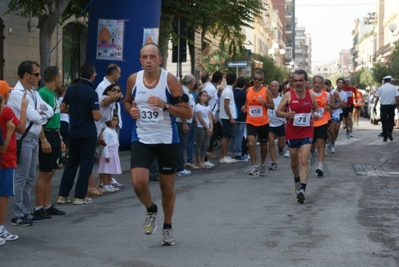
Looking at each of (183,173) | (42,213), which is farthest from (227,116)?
(42,213)

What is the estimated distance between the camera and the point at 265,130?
15.0 meters

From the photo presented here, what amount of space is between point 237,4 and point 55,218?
15919mm

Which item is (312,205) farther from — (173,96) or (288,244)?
(173,96)

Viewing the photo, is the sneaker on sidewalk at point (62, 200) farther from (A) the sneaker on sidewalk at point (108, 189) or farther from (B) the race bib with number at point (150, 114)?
(B) the race bib with number at point (150, 114)

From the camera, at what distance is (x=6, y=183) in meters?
8.22

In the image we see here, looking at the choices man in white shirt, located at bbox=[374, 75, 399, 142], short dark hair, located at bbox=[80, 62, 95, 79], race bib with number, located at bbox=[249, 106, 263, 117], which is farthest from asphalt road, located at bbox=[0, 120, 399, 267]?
man in white shirt, located at bbox=[374, 75, 399, 142]

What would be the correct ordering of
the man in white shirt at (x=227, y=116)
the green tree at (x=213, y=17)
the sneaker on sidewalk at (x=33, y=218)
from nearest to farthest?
1. the sneaker on sidewalk at (x=33, y=218)
2. the man in white shirt at (x=227, y=116)
3. the green tree at (x=213, y=17)

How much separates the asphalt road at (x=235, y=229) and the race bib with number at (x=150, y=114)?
117cm

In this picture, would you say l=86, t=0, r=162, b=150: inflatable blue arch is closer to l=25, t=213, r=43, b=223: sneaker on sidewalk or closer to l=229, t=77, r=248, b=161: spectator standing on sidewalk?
l=229, t=77, r=248, b=161: spectator standing on sidewalk

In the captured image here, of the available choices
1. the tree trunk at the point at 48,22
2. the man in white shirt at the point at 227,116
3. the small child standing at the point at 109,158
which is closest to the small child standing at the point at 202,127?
the man in white shirt at the point at 227,116

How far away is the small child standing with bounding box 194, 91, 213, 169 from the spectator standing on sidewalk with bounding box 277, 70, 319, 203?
4750 millimetres

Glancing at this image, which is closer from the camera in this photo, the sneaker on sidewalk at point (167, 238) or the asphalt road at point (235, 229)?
the asphalt road at point (235, 229)

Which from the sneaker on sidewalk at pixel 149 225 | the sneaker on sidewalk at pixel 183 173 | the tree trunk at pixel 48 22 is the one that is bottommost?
the sneaker on sidewalk at pixel 183 173

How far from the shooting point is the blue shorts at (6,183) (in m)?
8.20
